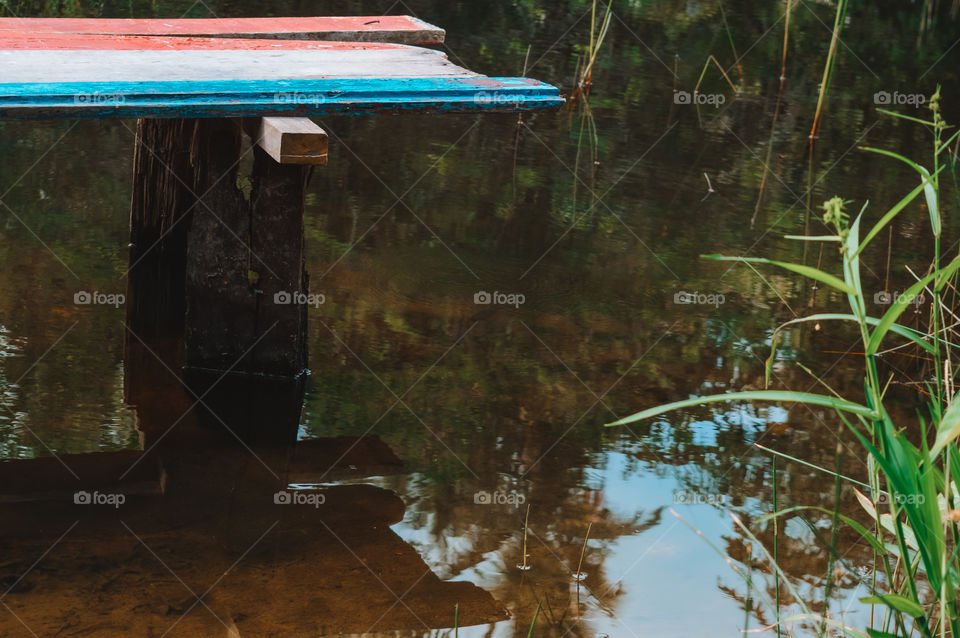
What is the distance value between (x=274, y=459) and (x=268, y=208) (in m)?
0.82

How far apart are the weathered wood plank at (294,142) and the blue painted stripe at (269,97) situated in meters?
0.20

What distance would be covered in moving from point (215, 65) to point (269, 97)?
439 millimetres

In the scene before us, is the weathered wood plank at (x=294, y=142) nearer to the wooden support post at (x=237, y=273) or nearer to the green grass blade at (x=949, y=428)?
the wooden support post at (x=237, y=273)

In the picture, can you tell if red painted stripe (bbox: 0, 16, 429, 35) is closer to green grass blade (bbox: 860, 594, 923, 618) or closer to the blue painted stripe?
the blue painted stripe

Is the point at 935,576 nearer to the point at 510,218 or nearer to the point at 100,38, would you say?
the point at 100,38

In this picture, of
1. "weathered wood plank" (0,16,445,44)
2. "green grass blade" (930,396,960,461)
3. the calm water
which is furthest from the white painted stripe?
"green grass blade" (930,396,960,461)

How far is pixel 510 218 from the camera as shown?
17.4 ft

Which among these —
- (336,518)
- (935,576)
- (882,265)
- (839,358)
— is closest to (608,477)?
(336,518)

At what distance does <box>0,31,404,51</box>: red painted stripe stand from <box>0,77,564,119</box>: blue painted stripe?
1.99 feet

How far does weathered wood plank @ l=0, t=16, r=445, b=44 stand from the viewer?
3.85 m

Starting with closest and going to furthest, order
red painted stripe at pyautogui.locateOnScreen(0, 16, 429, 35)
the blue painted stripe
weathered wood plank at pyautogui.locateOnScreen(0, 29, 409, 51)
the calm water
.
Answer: the calm water → the blue painted stripe → weathered wood plank at pyautogui.locateOnScreen(0, 29, 409, 51) → red painted stripe at pyautogui.locateOnScreen(0, 16, 429, 35)

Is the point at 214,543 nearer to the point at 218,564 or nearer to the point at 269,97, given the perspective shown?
the point at 218,564

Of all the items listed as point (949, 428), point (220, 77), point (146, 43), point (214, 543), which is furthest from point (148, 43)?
point (949, 428)

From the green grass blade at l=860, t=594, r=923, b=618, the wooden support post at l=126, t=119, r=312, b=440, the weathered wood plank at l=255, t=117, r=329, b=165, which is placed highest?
the weathered wood plank at l=255, t=117, r=329, b=165
